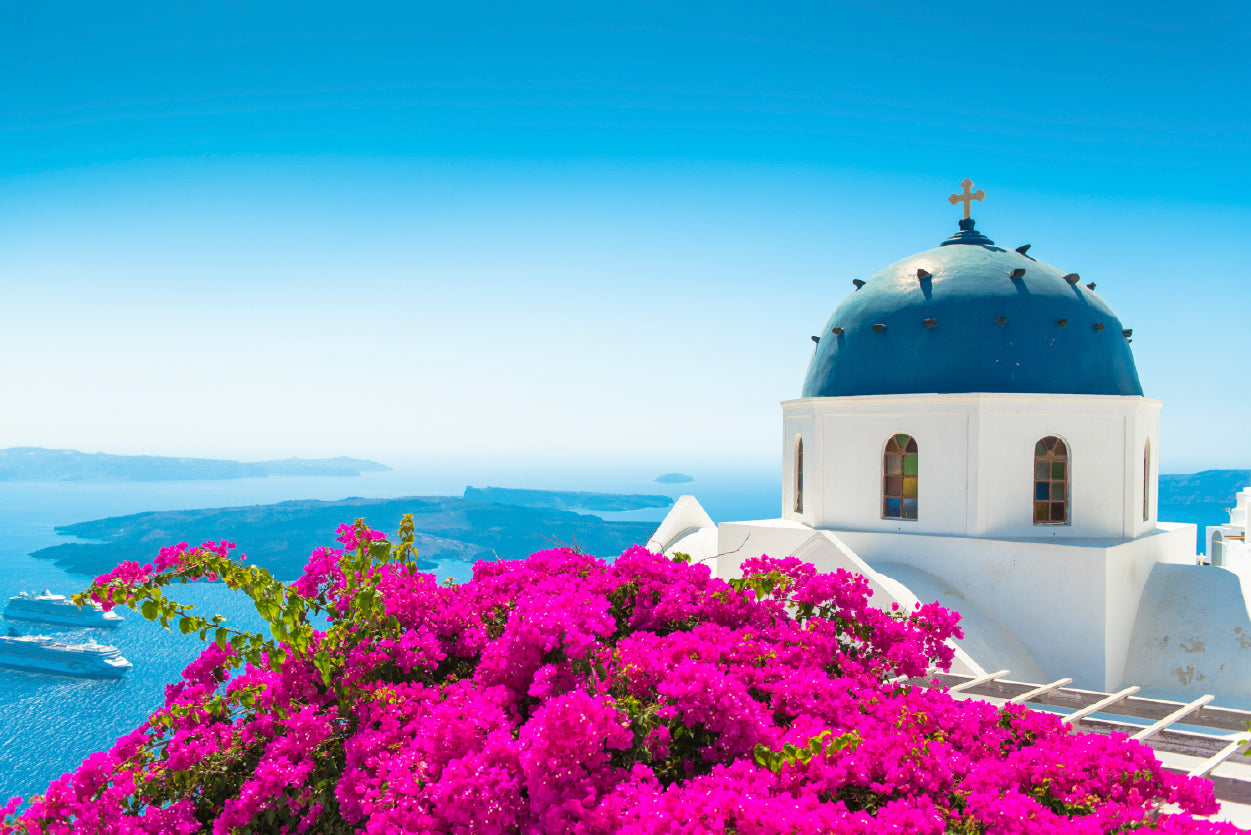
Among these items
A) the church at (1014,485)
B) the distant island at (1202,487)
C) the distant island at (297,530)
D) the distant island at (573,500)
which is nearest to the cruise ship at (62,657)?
the distant island at (297,530)

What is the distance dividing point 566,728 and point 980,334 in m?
10.3

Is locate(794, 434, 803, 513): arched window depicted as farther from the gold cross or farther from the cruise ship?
the cruise ship

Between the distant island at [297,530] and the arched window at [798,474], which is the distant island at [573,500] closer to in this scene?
the distant island at [297,530]

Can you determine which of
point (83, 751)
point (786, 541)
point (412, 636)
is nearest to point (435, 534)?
point (83, 751)

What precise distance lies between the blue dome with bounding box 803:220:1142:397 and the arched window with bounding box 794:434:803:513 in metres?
1.07

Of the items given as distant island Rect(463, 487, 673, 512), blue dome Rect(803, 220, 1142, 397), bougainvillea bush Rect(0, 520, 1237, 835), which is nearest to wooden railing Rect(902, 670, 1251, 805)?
bougainvillea bush Rect(0, 520, 1237, 835)

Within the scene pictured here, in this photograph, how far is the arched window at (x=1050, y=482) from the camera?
11062 millimetres

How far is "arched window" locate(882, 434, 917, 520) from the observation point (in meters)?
11.4

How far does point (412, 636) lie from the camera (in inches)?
169

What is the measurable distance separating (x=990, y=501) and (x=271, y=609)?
33.6ft

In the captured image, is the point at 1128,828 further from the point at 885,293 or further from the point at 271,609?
the point at 885,293

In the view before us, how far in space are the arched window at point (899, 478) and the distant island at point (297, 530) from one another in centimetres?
6939

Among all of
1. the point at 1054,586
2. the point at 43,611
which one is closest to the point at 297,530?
the point at 43,611

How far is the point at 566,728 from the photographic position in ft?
9.96
